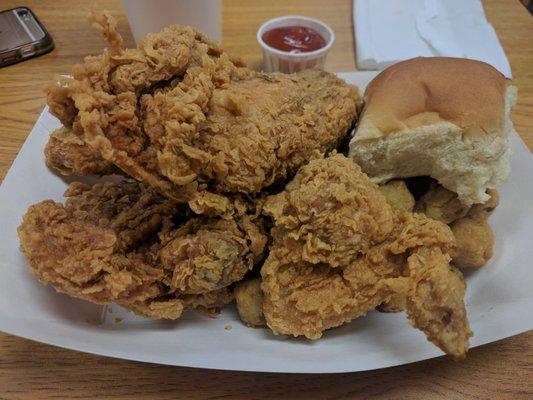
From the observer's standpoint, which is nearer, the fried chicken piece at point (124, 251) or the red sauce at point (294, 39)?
the fried chicken piece at point (124, 251)

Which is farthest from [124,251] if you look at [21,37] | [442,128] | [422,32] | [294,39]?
[422,32]

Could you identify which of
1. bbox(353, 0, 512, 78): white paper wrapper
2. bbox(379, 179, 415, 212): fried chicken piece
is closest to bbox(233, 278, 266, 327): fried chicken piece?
bbox(379, 179, 415, 212): fried chicken piece

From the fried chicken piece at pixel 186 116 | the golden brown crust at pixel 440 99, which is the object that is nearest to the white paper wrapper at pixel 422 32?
the golden brown crust at pixel 440 99

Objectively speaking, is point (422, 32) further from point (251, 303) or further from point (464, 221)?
point (251, 303)

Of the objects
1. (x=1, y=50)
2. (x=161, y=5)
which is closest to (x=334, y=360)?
(x=161, y=5)

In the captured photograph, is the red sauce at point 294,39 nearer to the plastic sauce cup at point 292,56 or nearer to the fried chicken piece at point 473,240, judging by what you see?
the plastic sauce cup at point 292,56

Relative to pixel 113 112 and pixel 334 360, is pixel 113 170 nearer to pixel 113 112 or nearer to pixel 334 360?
pixel 113 112
